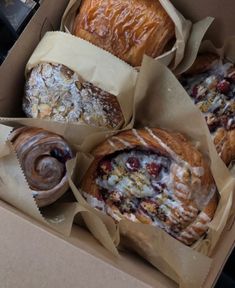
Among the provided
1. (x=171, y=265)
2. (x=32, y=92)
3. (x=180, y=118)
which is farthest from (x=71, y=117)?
(x=171, y=265)

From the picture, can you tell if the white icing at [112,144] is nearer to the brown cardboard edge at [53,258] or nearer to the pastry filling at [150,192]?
the pastry filling at [150,192]

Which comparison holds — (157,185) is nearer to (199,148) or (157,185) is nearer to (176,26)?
(199,148)

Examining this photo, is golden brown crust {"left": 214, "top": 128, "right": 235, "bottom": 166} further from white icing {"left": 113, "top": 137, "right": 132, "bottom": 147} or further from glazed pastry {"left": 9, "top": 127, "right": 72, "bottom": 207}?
glazed pastry {"left": 9, "top": 127, "right": 72, "bottom": 207}

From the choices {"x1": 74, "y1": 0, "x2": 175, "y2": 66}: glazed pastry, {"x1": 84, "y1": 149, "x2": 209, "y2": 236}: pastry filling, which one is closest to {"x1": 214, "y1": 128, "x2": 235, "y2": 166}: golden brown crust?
{"x1": 84, "y1": 149, "x2": 209, "y2": 236}: pastry filling

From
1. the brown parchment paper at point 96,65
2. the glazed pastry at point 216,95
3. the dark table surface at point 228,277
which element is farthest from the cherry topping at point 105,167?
the dark table surface at point 228,277

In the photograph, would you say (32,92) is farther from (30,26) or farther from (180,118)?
(180,118)

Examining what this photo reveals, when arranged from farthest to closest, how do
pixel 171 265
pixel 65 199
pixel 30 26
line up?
pixel 30 26 < pixel 65 199 < pixel 171 265
